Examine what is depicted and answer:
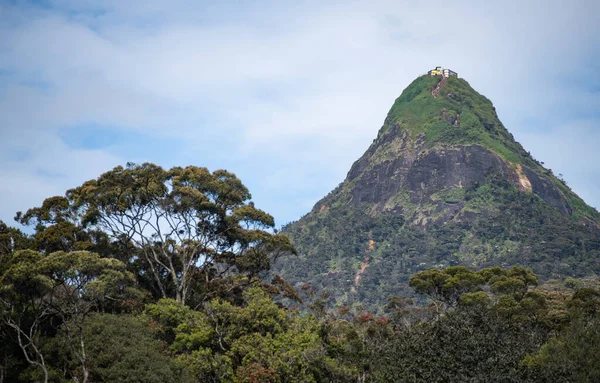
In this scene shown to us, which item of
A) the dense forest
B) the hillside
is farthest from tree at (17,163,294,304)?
the hillside

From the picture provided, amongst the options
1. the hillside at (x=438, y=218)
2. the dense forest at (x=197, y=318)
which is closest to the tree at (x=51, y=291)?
the dense forest at (x=197, y=318)

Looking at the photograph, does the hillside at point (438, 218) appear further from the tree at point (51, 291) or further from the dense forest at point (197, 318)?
the tree at point (51, 291)

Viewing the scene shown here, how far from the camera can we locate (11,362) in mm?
29953

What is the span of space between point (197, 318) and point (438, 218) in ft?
439

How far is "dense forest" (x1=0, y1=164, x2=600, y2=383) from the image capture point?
30109 mm

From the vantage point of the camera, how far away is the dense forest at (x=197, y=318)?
98.8 feet

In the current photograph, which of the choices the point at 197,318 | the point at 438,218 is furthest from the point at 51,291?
the point at 438,218

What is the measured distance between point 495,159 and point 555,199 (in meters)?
18.0

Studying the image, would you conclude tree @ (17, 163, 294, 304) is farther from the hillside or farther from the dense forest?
the hillside

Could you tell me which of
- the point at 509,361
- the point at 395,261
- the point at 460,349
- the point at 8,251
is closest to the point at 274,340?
the point at 460,349

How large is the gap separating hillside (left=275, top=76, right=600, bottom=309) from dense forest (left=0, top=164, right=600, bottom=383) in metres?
86.6

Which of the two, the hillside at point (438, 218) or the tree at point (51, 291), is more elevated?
the hillside at point (438, 218)

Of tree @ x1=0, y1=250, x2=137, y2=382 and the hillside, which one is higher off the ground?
the hillside

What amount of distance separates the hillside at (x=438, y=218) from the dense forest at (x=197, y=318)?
284 feet
